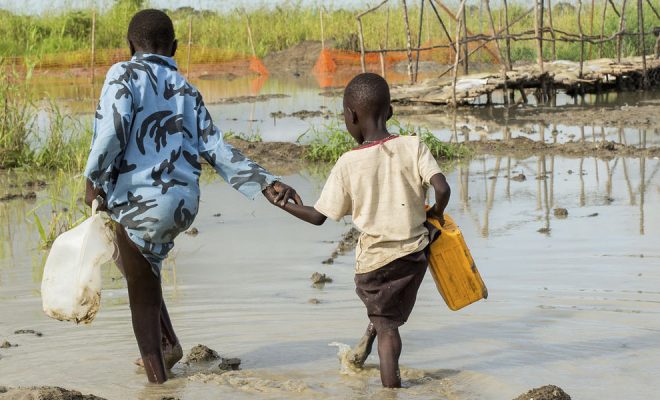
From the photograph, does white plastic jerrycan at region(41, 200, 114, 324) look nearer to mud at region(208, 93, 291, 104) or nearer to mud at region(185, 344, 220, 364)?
mud at region(185, 344, 220, 364)

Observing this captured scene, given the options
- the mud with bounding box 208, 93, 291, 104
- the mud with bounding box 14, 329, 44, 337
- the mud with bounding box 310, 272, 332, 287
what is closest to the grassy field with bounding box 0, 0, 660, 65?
the mud with bounding box 208, 93, 291, 104

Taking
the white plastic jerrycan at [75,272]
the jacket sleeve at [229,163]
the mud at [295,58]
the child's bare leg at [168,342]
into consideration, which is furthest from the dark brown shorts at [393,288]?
the mud at [295,58]

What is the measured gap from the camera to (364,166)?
3816mm

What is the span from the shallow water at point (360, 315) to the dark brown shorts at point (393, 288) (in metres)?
0.30

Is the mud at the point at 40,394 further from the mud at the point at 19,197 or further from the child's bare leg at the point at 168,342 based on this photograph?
the mud at the point at 19,197

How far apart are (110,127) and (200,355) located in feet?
3.87

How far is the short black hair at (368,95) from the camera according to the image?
3779 mm

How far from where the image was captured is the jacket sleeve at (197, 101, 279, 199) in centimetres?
403

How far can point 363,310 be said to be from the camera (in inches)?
201

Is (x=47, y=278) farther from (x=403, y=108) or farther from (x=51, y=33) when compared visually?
(x=51, y=33)

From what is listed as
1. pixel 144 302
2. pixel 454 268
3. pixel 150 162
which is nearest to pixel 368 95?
pixel 454 268

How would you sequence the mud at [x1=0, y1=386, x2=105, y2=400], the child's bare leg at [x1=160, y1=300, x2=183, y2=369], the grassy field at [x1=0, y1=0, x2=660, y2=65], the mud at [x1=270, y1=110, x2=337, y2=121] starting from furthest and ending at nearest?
the grassy field at [x1=0, y1=0, x2=660, y2=65], the mud at [x1=270, y1=110, x2=337, y2=121], the child's bare leg at [x1=160, y1=300, x2=183, y2=369], the mud at [x1=0, y1=386, x2=105, y2=400]

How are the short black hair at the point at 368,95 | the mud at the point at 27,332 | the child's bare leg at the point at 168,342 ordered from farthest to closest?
the mud at the point at 27,332 → the child's bare leg at the point at 168,342 → the short black hair at the point at 368,95

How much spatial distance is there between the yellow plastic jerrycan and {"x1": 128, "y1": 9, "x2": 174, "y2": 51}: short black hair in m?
1.22
